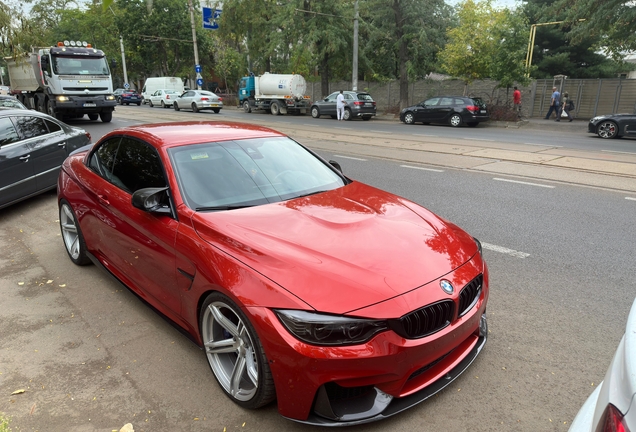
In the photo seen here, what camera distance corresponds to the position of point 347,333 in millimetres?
2348

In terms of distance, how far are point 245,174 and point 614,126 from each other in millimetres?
17695

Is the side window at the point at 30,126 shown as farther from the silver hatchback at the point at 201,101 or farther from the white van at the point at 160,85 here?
the white van at the point at 160,85

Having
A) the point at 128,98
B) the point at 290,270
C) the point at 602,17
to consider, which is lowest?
the point at 128,98

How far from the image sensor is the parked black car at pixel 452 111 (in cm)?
2167

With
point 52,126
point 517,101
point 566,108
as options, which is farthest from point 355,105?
point 52,126

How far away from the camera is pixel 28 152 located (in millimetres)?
7324

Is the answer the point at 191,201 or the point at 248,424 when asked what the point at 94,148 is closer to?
the point at 191,201

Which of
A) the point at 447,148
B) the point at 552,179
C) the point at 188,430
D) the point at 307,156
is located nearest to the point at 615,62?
the point at 447,148

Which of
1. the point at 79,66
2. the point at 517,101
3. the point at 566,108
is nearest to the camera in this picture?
the point at 79,66

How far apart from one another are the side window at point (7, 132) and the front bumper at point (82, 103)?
13293mm

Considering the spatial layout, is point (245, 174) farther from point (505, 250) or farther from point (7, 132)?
point (7, 132)

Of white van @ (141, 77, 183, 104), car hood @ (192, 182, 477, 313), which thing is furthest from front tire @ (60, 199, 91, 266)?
white van @ (141, 77, 183, 104)

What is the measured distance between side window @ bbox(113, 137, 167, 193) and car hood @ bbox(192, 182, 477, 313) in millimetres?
749

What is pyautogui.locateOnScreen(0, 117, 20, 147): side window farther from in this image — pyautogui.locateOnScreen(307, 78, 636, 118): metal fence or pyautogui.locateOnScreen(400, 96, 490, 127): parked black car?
pyautogui.locateOnScreen(307, 78, 636, 118): metal fence
